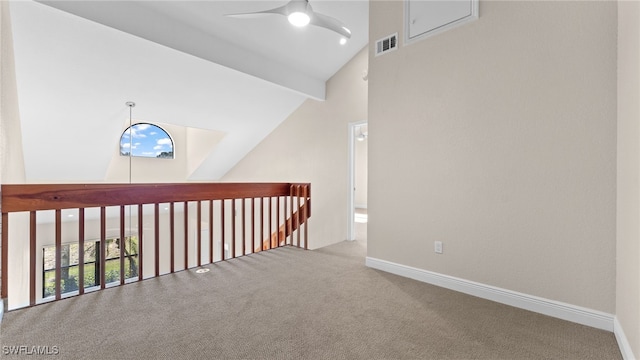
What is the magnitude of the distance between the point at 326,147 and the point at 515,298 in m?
3.62

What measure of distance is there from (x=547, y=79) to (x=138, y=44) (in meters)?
4.17

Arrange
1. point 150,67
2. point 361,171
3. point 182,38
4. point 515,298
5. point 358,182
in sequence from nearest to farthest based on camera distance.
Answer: point 515,298 < point 182,38 < point 150,67 < point 361,171 < point 358,182

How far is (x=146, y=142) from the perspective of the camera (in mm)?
7398

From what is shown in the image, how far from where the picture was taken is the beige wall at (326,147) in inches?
188

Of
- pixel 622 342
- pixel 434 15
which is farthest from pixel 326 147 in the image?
pixel 622 342

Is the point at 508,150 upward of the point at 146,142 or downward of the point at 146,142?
downward

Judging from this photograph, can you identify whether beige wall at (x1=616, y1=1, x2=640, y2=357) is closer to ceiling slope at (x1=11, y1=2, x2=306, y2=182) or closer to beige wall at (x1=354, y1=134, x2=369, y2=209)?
ceiling slope at (x1=11, y1=2, x2=306, y2=182)


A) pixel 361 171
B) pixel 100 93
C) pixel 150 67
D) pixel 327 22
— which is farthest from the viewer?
pixel 361 171

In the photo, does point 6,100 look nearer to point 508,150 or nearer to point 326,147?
point 326,147

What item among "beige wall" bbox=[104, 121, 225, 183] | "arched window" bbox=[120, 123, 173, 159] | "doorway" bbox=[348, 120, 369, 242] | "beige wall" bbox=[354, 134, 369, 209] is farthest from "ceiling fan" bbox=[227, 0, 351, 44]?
"beige wall" bbox=[354, 134, 369, 209]

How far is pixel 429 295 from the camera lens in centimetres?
240

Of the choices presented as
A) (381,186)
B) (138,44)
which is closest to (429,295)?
(381,186)

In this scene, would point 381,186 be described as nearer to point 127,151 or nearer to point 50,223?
point 127,151

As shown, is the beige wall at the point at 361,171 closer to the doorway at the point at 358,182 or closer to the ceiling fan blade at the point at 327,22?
the doorway at the point at 358,182
